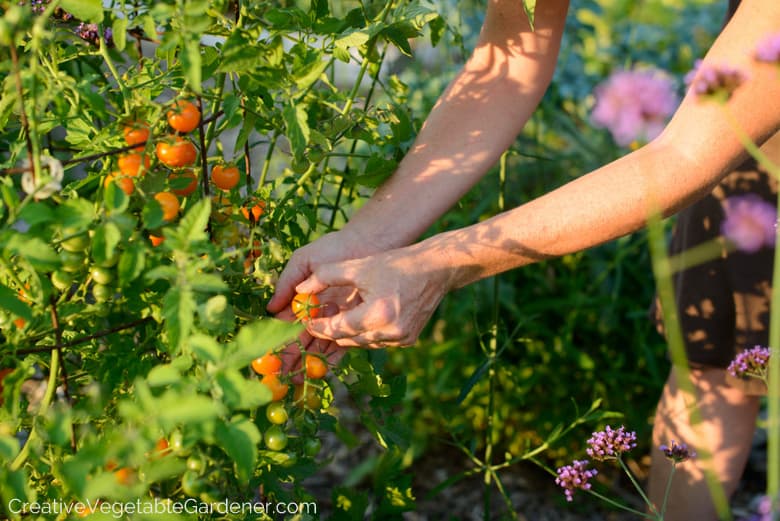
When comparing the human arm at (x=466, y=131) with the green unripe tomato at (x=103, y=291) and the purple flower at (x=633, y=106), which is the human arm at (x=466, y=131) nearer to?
the green unripe tomato at (x=103, y=291)

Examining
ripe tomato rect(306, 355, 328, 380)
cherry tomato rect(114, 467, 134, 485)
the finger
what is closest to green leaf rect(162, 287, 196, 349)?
cherry tomato rect(114, 467, 134, 485)

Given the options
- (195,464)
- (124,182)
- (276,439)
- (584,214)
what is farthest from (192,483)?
(584,214)

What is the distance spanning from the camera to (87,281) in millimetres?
980

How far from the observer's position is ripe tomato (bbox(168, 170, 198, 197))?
1004mm

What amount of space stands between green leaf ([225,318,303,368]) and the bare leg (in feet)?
3.99

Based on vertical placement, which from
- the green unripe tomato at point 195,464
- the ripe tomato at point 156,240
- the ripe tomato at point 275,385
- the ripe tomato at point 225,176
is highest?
the ripe tomato at point 225,176

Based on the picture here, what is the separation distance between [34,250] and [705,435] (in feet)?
4.77

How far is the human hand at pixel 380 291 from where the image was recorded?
3.60 feet

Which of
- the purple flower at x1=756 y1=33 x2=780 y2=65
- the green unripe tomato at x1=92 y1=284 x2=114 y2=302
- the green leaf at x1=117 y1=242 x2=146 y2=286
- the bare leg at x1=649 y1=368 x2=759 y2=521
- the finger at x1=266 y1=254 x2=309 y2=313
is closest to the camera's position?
the purple flower at x1=756 y1=33 x2=780 y2=65

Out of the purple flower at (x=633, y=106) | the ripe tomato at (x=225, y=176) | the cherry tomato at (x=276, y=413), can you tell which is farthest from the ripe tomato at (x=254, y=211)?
the purple flower at (x=633, y=106)

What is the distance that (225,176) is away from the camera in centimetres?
109

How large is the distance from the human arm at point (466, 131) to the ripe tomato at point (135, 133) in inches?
12.1

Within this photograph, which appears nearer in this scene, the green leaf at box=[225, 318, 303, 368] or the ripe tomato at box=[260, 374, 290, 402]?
the green leaf at box=[225, 318, 303, 368]

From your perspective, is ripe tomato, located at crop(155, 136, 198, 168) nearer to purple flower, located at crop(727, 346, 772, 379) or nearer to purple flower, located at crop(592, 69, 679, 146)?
purple flower, located at crop(592, 69, 679, 146)
